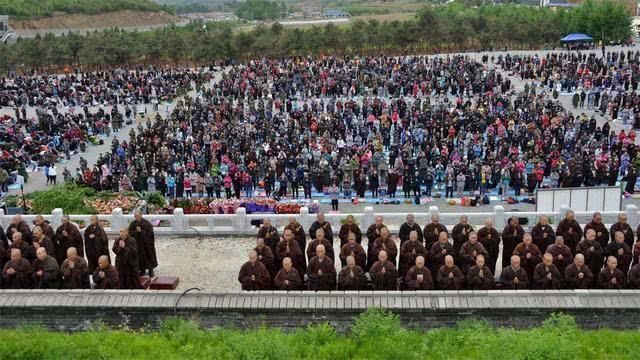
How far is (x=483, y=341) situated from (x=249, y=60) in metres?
59.7

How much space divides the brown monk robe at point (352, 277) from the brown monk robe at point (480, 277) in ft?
6.17

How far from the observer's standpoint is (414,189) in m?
27.9

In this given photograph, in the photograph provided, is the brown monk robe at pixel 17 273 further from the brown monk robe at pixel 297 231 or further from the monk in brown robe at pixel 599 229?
the monk in brown robe at pixel 599 229

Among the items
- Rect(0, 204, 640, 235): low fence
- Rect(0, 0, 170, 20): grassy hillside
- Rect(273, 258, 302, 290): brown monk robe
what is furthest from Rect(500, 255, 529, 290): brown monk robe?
Rect(0, 0, 170, 20): grassy hillside

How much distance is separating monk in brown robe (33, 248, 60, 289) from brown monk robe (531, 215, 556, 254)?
9.45m

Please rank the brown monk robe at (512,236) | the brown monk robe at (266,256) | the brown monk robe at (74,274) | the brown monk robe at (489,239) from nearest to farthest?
the brown monk robe at (74,274) < the brown monk robe at (266,256) < the brown monk robe at (489,239) < the brown monk robe at (512,236)

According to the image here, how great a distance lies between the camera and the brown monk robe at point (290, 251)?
47.6 ft

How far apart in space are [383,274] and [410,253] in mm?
1144

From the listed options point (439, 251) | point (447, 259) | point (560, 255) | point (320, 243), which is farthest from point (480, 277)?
point (320, 243)

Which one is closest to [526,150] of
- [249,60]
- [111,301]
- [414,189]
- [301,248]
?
[414,189]

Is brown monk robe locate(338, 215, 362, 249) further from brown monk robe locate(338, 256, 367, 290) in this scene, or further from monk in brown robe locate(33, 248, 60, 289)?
monk in brown robe locate(33, 248, 60, 289)

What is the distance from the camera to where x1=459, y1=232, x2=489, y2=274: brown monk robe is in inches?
551

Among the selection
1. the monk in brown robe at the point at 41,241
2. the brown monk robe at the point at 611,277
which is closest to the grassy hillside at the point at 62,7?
the monk in brown robe at the point at 41,241

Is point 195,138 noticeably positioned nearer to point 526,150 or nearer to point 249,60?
point 526,150
